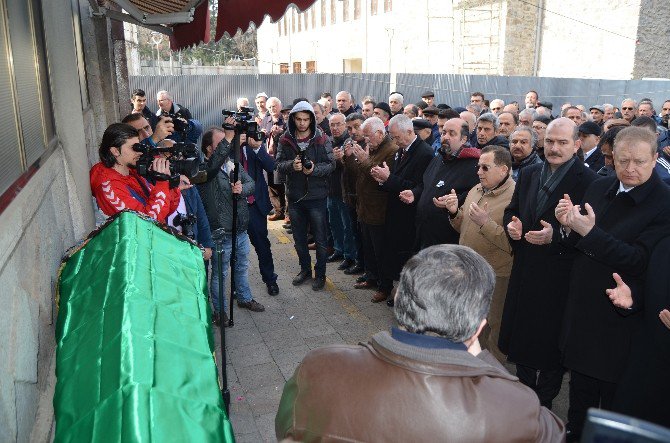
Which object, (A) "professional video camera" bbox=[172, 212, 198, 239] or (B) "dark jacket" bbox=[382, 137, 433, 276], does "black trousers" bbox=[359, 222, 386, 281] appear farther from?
(A) "professional video camera" bbox=[172, 212, 198, 239]

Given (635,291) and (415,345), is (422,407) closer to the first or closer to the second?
(415,345)

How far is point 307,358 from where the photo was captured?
169cm

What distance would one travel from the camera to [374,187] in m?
5.99

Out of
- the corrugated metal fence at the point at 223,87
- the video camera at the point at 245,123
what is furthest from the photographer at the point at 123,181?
the corrugated metal fence at the point at 223,87

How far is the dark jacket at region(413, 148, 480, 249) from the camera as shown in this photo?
4801 mm

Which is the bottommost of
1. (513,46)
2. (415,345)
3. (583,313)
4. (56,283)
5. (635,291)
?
(583,313)

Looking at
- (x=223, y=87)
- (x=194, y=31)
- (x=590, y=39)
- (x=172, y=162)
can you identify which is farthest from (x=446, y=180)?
(x=590, y=39)

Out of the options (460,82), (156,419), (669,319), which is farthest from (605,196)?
(460,82)

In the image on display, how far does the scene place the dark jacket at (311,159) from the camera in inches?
240

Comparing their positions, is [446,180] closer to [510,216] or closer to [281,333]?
[510,216]

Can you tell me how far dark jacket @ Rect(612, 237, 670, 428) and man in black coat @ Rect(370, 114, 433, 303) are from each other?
283cm

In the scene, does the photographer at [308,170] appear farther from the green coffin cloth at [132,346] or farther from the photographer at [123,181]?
the green coffin cloth at [132,346]

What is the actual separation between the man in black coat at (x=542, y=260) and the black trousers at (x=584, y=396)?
247 millimetres

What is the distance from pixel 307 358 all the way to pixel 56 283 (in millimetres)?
1512
